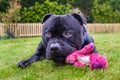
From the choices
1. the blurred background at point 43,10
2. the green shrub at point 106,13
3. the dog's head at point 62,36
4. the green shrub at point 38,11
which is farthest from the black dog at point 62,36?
the green shrub at point 106,13

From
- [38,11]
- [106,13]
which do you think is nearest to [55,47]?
[38,11]

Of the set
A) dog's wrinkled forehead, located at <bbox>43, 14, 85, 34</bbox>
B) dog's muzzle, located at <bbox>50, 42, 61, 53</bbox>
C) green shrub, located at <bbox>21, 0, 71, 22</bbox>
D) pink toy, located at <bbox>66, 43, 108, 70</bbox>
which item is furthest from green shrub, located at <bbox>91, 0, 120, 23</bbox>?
dog's muzzle, located at <bbox>50, 42, 61, 53</bbox>

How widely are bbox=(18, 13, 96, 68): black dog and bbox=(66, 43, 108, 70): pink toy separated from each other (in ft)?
0.27

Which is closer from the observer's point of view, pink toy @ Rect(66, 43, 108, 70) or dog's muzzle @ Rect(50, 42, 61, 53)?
pink toy @ Rect(66, 43, 108, 70)

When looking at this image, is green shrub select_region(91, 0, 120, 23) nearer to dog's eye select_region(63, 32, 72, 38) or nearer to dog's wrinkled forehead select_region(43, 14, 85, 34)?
dog's wrinkled forehead select_region(43, 14, 85, 34)

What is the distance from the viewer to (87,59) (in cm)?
395

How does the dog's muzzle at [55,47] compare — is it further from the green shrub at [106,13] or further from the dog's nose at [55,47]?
the green shrub at [106,13]

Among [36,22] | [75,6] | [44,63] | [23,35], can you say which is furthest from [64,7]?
[44,63]

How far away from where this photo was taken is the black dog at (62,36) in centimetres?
393

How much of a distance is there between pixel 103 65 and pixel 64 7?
16122 mm

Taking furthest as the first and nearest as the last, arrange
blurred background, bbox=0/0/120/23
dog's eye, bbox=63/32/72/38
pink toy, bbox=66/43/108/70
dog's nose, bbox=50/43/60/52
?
blurred background, bbox=0/0/120/23, dog's eye, bbox=63/32/72/38, dog's nose, bbox=50/43/60/52, pink toy, bbox=66/43/108/70

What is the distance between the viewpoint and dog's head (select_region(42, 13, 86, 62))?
3930 mm

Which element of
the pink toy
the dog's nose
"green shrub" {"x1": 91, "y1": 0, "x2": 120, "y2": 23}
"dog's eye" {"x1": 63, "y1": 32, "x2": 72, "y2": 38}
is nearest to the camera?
the pink toy

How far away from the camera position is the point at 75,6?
32.0m
